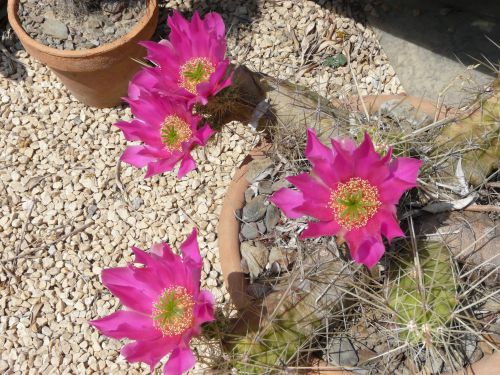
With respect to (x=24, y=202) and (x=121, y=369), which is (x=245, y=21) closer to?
(x=24, y=202)

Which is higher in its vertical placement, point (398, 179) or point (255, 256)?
point (398, 179)

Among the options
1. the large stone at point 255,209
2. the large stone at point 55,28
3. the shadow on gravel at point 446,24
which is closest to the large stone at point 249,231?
the large stone at point 255,209

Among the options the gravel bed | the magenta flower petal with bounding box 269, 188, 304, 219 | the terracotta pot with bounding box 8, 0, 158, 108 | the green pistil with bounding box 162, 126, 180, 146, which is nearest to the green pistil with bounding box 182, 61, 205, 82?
the green pistil with bounding box 162, 126, 180, 146

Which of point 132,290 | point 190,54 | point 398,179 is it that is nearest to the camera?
point 398,179

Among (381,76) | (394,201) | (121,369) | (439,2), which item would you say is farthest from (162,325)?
(439,2)

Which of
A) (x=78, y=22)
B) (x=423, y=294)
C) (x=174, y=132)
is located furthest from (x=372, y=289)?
(x=78, y=22)

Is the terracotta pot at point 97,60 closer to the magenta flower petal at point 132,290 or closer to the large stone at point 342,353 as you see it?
the magenta flower petal at point 132,290

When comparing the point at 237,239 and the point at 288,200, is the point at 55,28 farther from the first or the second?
the point at 288,200
